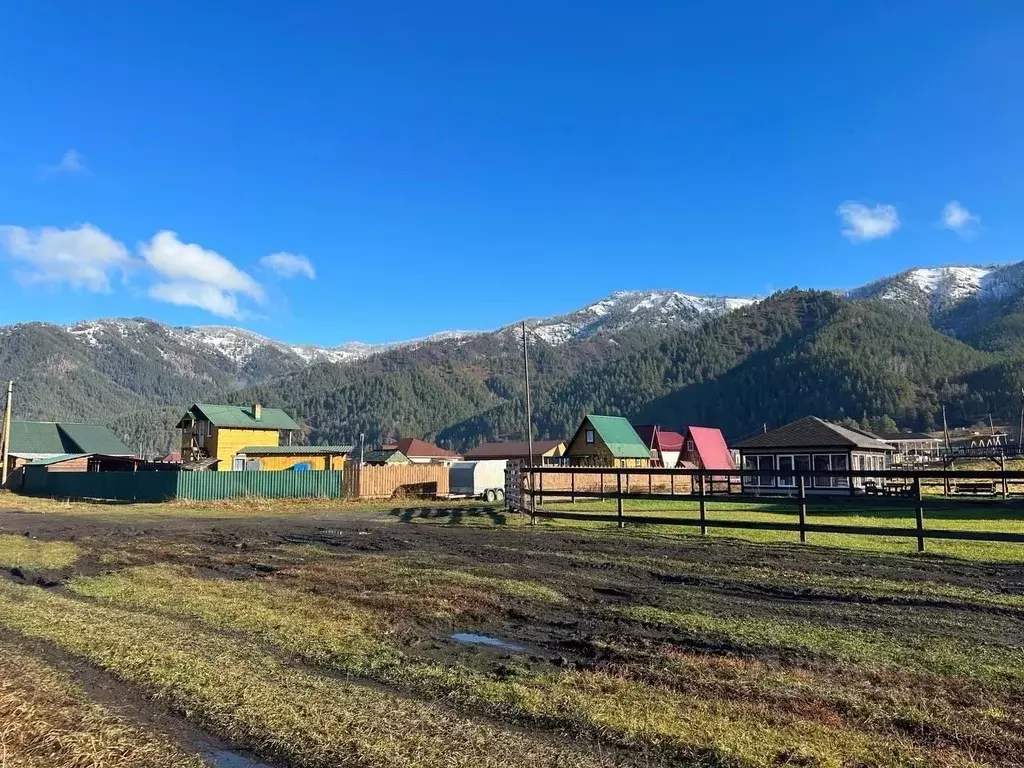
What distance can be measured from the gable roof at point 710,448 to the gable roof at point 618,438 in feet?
16.3

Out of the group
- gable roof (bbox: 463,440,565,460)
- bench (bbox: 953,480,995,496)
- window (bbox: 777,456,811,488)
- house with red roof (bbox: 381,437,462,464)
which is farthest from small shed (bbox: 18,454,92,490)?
house with red roof (bbox: 381,437,462,464)

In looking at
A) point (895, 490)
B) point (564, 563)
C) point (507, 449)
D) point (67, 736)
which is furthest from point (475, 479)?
point (507, 449)

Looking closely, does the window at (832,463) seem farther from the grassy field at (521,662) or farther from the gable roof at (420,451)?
the gable roof at (420,451)

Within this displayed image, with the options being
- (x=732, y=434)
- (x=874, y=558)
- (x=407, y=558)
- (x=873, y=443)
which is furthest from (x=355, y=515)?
(x=732, y=434)

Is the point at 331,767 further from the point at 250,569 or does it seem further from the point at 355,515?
the point at 355,515

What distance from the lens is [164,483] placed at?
128ft

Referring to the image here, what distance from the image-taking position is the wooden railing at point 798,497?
14.7m

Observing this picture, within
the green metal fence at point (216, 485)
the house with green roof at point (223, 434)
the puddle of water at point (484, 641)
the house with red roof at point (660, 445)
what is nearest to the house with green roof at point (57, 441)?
the house with green roof at point (223, 434)

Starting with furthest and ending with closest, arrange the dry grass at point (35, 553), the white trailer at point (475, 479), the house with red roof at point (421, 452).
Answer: the house with red roof at point (421, 452) < the white trailer at point (475, 479) < the dry grass at point (35, 553)

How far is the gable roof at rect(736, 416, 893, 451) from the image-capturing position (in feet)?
142

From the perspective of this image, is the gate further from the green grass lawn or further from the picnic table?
the picnic table

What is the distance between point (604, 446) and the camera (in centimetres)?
6297

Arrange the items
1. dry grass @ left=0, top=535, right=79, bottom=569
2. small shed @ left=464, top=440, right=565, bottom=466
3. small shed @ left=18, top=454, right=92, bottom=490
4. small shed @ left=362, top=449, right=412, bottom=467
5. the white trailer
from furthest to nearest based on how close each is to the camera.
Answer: small shed @ left=464, top=440, right=565, bottom=466, small shed @ left=362, top=449, right=412, bottom=467, small shed @ left=18, top=454, right=92, bottom=490, the white trailer, dry grass @ left=0, top=535, right=79, bottom=569

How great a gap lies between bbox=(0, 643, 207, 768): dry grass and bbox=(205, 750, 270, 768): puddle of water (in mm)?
96
